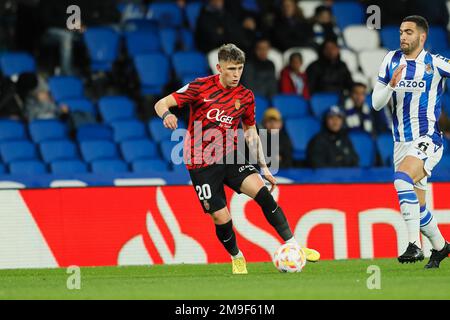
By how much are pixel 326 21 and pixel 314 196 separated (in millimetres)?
6231

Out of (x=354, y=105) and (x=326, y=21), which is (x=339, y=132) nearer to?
(x=354, y=105)

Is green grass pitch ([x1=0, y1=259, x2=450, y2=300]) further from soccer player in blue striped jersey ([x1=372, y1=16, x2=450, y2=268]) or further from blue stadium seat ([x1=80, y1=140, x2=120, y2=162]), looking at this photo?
blue stadium seat ([x1=80, y1=140, x2=120, y2=162])

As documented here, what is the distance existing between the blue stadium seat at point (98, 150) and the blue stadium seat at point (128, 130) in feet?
0.90

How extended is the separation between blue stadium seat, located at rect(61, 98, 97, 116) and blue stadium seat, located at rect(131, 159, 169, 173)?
160 cm

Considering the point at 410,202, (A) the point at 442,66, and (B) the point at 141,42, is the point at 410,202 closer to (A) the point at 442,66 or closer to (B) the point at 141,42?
(A) the point at 442,66

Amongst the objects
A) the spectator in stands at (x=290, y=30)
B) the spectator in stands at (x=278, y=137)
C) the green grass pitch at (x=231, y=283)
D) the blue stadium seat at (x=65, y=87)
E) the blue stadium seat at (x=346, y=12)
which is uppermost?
the blue stadium seat at (x=346, y=12)

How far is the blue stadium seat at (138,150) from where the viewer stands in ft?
56.5

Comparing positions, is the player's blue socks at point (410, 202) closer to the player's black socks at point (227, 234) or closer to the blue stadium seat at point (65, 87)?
the player's black socks at point (227, 234)

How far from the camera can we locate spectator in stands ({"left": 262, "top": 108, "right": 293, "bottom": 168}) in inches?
653

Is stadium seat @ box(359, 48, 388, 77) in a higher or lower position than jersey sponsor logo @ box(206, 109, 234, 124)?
higher

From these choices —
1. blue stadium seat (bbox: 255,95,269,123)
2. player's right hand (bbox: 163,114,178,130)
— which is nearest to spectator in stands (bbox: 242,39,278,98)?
blue stadium seat (bbox: 255,95,269,123)

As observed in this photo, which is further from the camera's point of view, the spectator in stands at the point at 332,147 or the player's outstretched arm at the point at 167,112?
the spectator in stands at the point at 332,147

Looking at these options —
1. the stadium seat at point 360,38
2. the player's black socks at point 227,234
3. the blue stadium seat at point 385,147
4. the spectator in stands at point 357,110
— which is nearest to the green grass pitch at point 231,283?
the player's black socks at point 227,234
